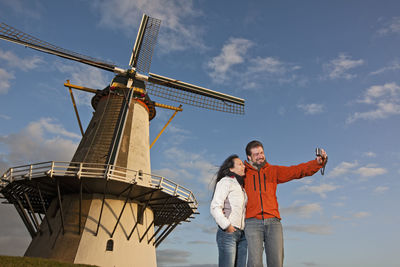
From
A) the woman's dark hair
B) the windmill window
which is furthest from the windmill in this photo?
the woman's dark hair

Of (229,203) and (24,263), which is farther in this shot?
Answer: (24,263)

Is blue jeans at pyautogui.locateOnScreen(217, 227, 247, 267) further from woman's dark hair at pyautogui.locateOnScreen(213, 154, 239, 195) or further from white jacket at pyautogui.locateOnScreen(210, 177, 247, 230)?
woman's dark hair at pyautogui.locateOnScreen(213, 154, 239, 195)

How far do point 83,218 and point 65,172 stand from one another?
9.14 feet

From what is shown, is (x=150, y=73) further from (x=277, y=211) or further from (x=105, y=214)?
(x=277, y=211)

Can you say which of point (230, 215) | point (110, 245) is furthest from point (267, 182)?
point (110, 245)

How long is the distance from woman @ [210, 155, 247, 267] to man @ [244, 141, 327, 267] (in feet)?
0.42

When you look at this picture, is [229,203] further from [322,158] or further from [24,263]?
[24,263]

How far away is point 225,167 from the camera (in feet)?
15.3

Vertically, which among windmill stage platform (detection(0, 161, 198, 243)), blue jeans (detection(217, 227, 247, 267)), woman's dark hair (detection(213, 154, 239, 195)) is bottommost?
blue jeans (detection(217, 227, 247, 267))

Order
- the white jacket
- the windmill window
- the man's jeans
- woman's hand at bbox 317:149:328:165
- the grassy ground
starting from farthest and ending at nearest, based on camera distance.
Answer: the windmill window
the grassy ground
woman's hand at bbox 317:149:328:165
the white jacket
the man's jeans

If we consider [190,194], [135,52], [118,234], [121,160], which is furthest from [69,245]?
[135,52]

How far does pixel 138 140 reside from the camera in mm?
19047

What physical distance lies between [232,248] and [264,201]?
0.77 metres

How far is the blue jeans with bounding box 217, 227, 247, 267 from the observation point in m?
3.91
